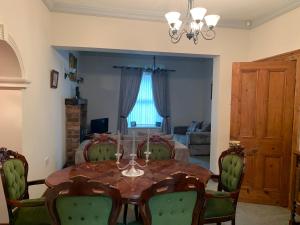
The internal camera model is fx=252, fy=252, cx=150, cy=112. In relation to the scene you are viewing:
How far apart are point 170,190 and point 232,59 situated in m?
3.29

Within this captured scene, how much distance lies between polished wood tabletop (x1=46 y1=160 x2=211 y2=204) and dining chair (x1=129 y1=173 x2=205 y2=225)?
21 centimetres

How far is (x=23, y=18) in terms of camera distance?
2721 mm

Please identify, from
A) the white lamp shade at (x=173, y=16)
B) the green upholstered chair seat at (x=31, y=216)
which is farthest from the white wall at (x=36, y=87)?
the white lamp shade at (x=173, y=16)

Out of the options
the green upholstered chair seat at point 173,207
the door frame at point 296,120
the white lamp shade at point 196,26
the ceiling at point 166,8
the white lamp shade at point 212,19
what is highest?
the ceiling at point 166,8

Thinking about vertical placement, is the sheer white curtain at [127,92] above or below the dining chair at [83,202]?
above

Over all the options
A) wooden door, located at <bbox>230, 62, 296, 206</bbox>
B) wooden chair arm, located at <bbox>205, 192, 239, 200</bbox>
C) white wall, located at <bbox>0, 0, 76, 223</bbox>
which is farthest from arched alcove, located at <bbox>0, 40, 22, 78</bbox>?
wooden door, located at <bbox>230, 62, 296, 206</bbox>

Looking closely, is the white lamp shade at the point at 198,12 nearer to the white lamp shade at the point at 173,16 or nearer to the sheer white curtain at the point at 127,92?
the white lamp shade at the point at 173,16

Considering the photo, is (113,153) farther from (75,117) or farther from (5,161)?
(75,117)

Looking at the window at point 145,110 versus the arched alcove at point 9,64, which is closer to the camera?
the arched alcove at point 9,64

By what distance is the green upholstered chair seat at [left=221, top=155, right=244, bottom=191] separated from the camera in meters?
2.52

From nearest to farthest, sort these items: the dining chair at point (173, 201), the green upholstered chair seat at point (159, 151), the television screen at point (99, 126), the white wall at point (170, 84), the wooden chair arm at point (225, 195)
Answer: the dining chair at point (173, 201), the wooden chair arm at point (225, 195), the green upholstered chair seat at point (159, 151), the television screen at point (99, 126), the white wall at point (170, 84)

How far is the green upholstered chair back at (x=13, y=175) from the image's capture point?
2078 mm

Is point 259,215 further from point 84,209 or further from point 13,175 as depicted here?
point 13,175

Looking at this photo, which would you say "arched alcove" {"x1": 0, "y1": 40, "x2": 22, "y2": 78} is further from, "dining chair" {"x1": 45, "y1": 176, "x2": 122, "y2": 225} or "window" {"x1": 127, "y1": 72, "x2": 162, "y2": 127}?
"window" {"x1": 127, "y1": 72, "x2": 162, "y2": 127}
